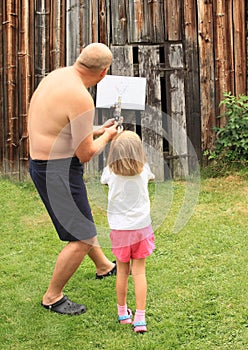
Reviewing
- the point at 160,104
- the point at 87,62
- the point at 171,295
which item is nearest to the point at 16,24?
the point at 160,104

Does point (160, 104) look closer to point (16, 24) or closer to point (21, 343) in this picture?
point (16, 24)

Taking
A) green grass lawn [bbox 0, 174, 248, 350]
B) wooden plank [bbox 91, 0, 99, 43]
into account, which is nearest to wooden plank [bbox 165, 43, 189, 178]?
wooden plank [bbox 91, 0, 99, 43]

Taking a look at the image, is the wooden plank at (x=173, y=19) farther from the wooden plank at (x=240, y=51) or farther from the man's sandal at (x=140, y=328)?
the man's sandal at (x=140, y=328)

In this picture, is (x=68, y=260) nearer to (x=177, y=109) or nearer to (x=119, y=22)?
(x=177, y=109)

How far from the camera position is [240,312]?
14.2 ft

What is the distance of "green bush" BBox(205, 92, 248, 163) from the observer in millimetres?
7598

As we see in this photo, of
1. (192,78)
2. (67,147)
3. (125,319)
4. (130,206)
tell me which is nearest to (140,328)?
(125,319)

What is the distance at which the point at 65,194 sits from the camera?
4375 mm

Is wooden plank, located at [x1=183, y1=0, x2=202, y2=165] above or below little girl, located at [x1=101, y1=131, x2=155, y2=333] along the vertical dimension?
above

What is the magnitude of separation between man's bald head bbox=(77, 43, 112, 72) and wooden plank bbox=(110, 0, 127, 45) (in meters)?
3.62

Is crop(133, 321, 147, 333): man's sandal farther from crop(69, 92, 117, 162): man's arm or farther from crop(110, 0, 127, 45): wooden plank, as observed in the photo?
crop(110, 0, 127, 45): wooden plank

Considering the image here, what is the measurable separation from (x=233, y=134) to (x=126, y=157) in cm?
383

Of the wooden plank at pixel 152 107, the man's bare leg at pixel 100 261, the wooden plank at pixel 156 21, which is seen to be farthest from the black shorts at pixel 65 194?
the wooden plank at pixel 156 21

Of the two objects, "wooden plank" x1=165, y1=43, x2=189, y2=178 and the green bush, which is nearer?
the green bush
